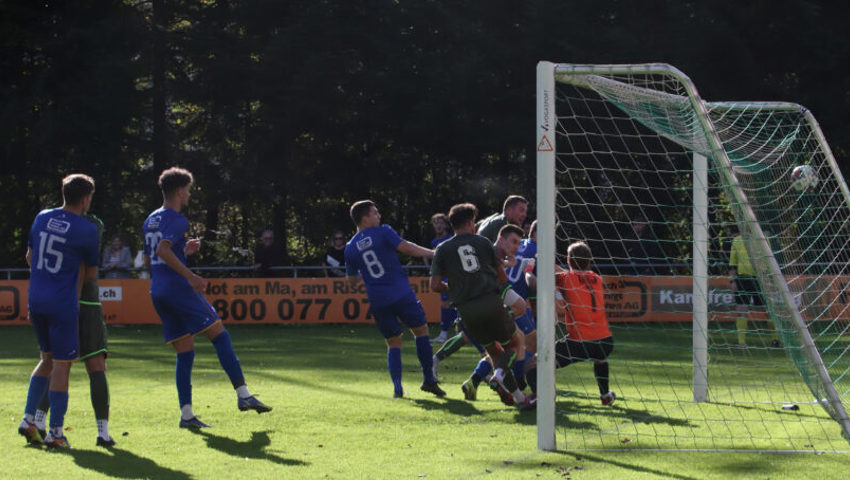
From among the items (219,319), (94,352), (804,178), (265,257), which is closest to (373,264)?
(219,319)

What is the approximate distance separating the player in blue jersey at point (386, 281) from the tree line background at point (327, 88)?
13.4m

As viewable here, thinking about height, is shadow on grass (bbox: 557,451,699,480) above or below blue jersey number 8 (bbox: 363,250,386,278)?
below

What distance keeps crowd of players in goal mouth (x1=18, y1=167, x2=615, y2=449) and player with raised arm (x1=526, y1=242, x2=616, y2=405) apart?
0.01 m

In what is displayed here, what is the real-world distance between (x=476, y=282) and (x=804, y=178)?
2937 mm

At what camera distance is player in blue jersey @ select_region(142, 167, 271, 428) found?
7469 mm

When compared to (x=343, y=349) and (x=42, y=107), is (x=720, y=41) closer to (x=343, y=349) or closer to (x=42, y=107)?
(x=343, y=349)

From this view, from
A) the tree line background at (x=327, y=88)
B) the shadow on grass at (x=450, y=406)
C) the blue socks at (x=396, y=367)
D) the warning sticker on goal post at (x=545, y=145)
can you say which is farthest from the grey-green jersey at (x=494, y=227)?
the tree line background at (x=327, y=88)

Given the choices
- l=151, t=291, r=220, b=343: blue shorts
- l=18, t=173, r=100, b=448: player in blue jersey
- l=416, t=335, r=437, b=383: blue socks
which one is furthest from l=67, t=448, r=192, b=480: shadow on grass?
l=416, t=335, r=437, b=383: blue socks

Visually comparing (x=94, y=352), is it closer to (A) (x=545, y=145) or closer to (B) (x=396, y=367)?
(B) (x=396, y=367)

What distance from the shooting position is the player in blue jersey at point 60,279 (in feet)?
22.1

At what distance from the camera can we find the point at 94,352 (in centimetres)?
705

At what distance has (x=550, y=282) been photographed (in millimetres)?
6625

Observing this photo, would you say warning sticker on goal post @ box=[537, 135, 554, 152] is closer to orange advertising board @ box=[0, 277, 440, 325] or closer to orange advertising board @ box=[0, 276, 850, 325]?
orange advertising board @ box=[0, 276, 850, 325]

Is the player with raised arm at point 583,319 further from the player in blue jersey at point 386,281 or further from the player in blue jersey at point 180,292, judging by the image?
the player in blue jersey at point 180,292
